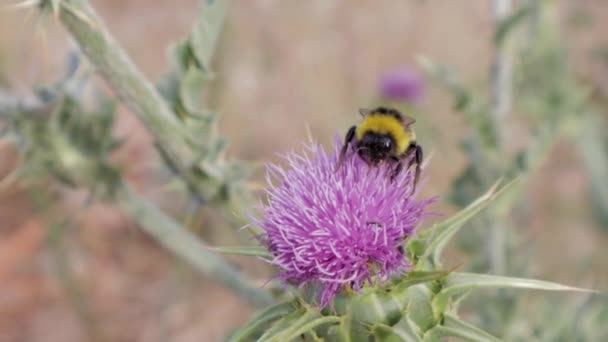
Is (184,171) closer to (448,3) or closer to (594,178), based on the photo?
(594,178)

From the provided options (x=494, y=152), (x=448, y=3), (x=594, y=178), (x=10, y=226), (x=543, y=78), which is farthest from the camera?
(x=448, y=3)

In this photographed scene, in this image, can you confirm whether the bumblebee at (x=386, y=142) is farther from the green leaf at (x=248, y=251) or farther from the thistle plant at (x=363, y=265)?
the green leaf at (x=248, y=251)

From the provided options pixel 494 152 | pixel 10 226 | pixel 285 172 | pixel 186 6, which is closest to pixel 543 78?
pixel 494 152

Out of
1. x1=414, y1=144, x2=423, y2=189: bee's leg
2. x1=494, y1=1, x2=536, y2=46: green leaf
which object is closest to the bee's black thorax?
x1=414, y1=144, x2=423, y2=189: bee's leg

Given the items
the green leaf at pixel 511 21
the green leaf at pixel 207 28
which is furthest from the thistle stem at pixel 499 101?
the green leaf at pixel 207 28

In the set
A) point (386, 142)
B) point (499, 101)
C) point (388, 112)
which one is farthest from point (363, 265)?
point (499, 101)

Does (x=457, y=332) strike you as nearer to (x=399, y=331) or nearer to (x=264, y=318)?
(x=399, y=331)
